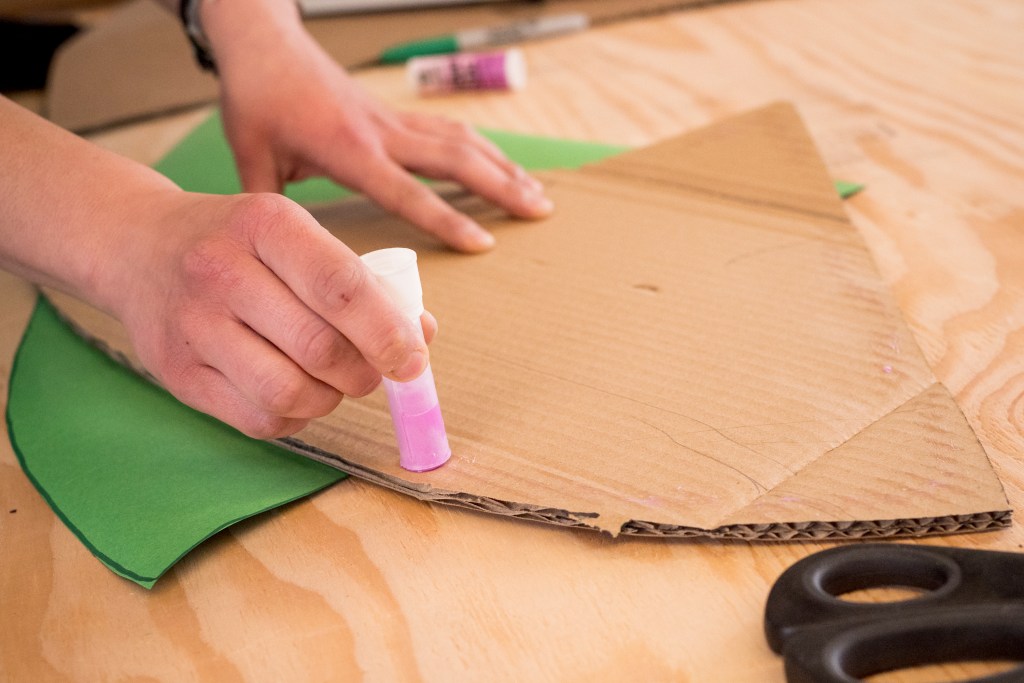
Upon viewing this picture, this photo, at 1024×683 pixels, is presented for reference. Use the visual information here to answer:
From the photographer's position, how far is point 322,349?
549 millimetres

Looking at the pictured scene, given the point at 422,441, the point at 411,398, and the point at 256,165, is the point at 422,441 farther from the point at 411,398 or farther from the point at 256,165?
the point at 256,165

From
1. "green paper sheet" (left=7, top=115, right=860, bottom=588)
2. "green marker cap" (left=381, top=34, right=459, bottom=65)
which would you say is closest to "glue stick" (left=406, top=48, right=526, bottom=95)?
"green marker cap" (left=381, top=34, right=459, bottom=65)

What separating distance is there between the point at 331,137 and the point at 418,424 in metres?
0.46

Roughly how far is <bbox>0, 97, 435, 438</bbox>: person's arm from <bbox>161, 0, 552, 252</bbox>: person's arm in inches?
11.2

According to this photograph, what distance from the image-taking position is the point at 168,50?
154 cm

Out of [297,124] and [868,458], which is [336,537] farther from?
[297,124]

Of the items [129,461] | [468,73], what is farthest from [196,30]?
[129,461]

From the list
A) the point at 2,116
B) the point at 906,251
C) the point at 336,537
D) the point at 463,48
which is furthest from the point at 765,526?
the point at 463,48

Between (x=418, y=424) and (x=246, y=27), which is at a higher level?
(x=246, y=27)

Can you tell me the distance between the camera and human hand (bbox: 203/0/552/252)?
0.95m

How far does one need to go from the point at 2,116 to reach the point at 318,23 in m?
0.96

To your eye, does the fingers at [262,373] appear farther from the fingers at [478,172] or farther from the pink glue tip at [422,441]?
the fingers at [478,172]

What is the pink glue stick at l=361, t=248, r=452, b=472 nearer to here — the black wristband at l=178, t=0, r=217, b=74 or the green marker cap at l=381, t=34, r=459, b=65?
the black wristband at l=178, t=0, r=217, b=74

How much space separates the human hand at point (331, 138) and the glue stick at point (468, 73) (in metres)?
0.40
